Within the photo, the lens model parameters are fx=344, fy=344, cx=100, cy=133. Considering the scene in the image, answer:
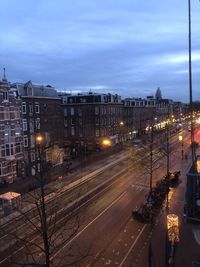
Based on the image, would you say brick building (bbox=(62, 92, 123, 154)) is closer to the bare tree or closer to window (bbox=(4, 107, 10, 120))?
window (bbox=(4, 107, 10, 120))

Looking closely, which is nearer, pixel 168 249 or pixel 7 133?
pixel 168 249

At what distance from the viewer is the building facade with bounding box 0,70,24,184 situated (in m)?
47.3

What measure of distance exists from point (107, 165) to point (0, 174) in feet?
62.5

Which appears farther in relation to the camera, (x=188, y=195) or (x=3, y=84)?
(x=3, y=84)

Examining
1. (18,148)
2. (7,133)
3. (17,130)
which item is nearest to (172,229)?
(7,133)

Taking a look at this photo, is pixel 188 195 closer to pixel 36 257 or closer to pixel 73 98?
pixel 36 257

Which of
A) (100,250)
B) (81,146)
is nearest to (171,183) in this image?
(100,250)

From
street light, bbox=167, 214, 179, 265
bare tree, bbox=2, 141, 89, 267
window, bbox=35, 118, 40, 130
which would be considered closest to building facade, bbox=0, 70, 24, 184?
window, bbox=35, 118, 40, 130

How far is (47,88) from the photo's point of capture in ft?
203

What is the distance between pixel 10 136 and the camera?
49.0 meters

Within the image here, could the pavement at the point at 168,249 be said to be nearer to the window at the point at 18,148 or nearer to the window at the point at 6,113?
the window at the point at 18,148

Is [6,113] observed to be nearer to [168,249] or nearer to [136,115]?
[168,249]

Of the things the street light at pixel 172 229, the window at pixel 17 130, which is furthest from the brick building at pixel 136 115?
the street light at pixel 172 229

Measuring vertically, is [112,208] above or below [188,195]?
below
